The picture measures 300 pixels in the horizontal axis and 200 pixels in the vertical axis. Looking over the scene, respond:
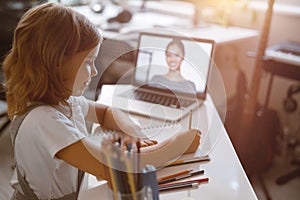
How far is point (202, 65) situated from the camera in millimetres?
1303

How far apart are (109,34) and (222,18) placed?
0.75 meters

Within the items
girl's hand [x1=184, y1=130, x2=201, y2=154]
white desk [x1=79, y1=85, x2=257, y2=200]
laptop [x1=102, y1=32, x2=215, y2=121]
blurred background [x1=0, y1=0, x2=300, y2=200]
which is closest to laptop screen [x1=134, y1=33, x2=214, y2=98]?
laptop [x1=102, y1=32, x2=215, y2=121]

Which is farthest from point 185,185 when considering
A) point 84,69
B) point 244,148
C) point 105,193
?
point 244,148

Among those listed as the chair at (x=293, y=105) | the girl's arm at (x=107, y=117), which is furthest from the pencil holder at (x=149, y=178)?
the chair at (x=293, y=105)

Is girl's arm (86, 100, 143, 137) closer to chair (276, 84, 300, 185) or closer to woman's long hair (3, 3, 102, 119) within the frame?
woman's long hair (3, 3, 102, 119)

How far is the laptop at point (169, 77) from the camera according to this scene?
127cm

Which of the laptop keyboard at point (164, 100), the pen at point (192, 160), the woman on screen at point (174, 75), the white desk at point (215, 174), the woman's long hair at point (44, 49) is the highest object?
the woman's long hair at point (44, 49)

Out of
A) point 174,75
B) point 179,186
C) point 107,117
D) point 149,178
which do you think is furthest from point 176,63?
point 149,178

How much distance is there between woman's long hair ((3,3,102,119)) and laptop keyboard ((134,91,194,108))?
44 cm

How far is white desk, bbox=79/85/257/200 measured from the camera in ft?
2.85

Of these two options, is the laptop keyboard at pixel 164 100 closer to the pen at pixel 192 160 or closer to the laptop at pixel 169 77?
the laptop at pixel 169 77

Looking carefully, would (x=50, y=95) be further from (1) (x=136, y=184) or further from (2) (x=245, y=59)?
(2) (x=245, y=59)

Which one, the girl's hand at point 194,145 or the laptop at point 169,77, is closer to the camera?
the girl's hand at point 194,145

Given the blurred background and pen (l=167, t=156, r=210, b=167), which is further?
the blurred background
